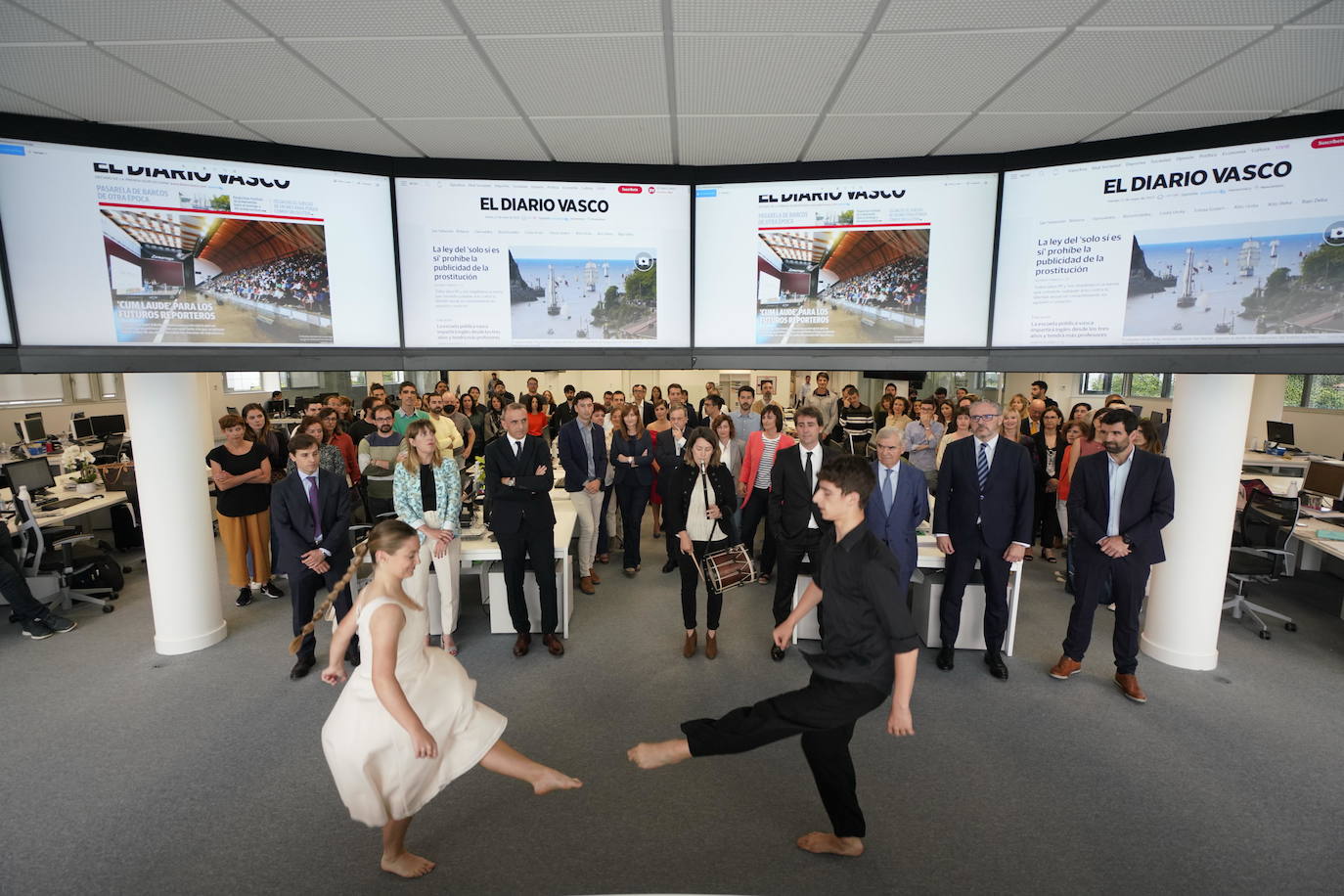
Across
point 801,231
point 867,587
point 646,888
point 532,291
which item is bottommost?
point 646,888

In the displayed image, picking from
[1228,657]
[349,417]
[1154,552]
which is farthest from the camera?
[349,417]

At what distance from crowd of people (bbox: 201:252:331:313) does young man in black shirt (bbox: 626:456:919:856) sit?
9.06 feet

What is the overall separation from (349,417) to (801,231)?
21.7 ft

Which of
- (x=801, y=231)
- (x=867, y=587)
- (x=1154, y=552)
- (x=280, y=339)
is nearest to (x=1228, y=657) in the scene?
(x=1154, y=552)

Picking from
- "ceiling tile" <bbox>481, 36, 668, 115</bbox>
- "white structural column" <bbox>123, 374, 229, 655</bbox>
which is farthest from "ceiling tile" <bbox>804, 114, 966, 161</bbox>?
"white structural column" <bbox>123, 374, 229, 655</bbox>

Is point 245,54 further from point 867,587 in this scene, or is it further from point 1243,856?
point 1243,856

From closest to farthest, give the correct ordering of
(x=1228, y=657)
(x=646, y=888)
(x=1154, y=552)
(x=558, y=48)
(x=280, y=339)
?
(x=558, y=48) → (x=646, y=888) → (x=280, y=339) → (x=1154, y=552) → (x=1228, y=657)

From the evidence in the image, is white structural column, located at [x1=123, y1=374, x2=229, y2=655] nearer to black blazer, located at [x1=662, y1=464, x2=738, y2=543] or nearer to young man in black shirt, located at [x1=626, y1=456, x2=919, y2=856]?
black blazer, located at [x1=662, y1=464, x2=738, y2=543]

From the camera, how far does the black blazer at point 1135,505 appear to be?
3725 mm

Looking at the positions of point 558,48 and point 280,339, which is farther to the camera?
point 280,339

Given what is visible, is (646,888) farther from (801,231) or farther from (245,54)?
(245,54)

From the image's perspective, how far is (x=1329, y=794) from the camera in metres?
3.00

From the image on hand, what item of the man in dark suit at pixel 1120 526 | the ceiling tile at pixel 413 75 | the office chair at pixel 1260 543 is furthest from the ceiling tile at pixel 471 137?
the office chair at pixel 1260 543

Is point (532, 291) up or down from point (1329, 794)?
up
